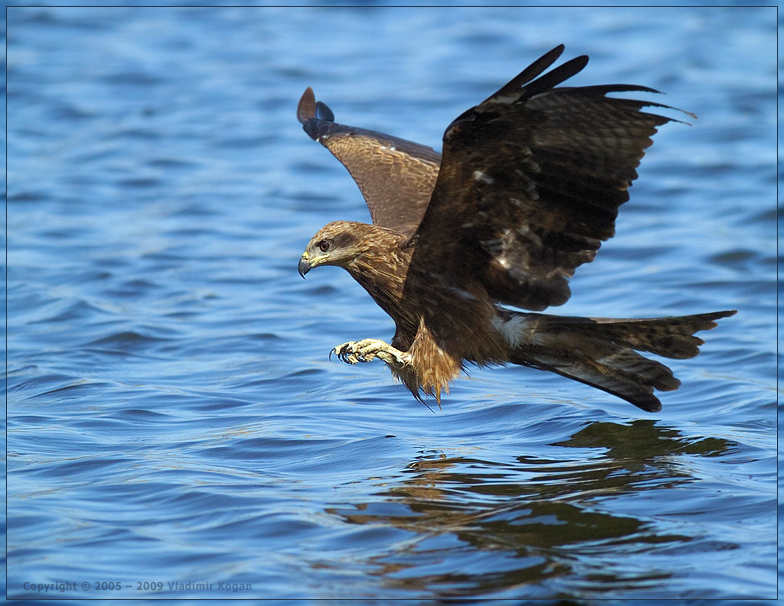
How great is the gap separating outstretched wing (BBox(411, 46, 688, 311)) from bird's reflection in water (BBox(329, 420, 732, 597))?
3.49ft

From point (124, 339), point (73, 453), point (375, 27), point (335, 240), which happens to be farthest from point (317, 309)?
point (375, 27)

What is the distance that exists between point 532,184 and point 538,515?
1846 millimetres

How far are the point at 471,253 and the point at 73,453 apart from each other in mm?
2683

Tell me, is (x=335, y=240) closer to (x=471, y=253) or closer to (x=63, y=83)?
(x=471, y=253)

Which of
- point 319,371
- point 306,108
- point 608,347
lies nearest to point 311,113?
point 306,108

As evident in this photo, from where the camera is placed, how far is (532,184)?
583 centimetres

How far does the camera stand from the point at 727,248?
11.0 meters

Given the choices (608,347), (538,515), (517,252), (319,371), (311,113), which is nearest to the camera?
(538,515)

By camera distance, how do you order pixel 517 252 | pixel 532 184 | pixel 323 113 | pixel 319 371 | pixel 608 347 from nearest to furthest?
pixel 532 184
pixel 517 252
pixel 608 347
pixel 319 371
pixel 323 113

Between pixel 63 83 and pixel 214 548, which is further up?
pixel 63 83

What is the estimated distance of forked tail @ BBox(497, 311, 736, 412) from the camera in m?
6.20

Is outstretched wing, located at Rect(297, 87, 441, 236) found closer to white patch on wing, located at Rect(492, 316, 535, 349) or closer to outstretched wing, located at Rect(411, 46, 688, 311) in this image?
outstretched wing, located at Rect(411, 46, 688, 311)

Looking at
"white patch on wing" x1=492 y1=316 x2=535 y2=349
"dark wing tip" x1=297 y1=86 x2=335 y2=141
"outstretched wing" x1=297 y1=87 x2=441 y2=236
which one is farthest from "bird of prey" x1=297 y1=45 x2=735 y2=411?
"dark wing tip" x1=297 y1=86 x2=335 y2=141

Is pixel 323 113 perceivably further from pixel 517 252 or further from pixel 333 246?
pixel 517 252
